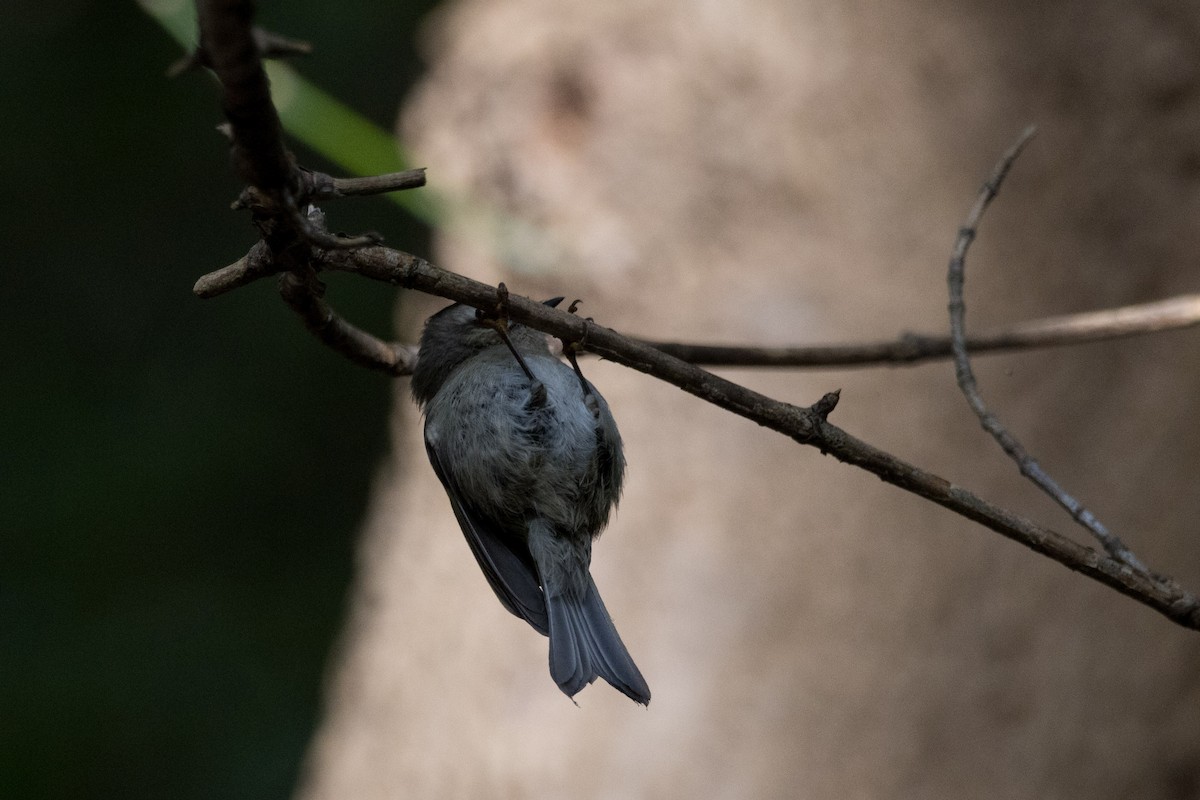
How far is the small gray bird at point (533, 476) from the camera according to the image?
2.40 meters

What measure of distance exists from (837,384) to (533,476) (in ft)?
5.21

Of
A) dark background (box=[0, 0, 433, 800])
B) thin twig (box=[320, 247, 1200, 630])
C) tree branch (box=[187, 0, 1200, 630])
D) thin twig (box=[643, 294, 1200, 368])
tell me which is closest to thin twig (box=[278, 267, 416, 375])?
tree branch (box=[187, 0, 1200, 630])

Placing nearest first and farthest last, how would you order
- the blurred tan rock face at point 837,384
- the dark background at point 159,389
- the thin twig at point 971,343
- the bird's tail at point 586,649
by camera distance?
1. the bird's tail at point 586,649
2. the thin twig at point 971,343
3. the blurred tan rock face at point 837,384
4. the dark background at point 159,389

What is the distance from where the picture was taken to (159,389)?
7.28 m

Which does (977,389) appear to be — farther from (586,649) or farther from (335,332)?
(335,332)

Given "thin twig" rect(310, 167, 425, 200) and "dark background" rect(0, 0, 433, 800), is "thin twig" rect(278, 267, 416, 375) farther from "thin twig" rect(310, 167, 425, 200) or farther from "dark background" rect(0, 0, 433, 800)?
"dark background" rect(0, 0, 433, 800)

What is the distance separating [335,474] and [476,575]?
347cm

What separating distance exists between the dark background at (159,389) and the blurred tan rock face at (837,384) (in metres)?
3.10

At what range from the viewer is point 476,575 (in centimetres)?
427

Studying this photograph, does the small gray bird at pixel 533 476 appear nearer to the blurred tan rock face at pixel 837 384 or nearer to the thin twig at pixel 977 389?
the thin twig at pixel 977 389

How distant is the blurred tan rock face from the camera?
3.29 metres

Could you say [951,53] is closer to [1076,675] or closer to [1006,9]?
[1006,9]

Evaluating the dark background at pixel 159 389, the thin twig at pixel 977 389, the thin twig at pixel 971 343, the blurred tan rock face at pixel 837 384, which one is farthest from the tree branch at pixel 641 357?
the dark background at pixel 159 389

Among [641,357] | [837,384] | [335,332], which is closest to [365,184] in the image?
[641,357]
